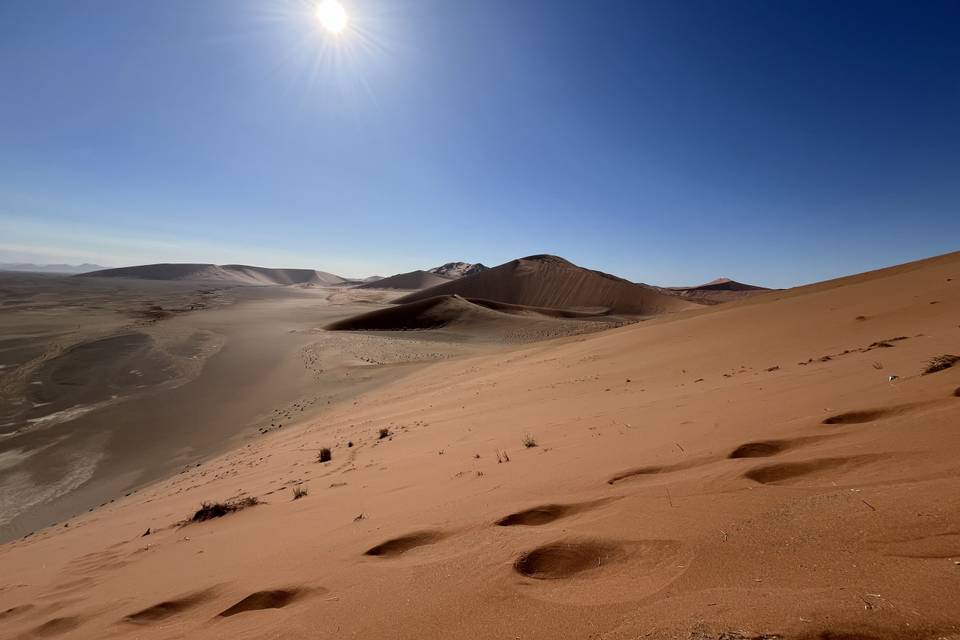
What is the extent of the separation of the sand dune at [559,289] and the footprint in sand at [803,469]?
172 ft

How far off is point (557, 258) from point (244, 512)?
71.3 m

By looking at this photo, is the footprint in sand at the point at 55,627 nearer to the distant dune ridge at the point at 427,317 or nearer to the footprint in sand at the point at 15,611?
the footprint in sand at the point at 15,611

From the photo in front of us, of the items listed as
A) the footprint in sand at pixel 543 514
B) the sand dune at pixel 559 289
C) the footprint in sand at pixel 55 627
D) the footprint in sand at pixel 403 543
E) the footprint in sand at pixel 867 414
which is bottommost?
the footprint in sand at pixel 55 627

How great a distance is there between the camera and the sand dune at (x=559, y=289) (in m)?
54.6

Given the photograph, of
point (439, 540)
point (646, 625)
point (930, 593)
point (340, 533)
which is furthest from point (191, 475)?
point (930, 593)

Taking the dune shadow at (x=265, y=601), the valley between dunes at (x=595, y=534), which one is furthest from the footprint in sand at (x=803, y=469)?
the dune shadow at (x=265, y=601)

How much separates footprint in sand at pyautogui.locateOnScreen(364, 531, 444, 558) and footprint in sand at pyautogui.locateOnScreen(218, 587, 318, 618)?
0.42m

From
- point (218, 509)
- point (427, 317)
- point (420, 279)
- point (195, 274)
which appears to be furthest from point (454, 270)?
point (218, 509)

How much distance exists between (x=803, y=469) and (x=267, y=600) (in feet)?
9.86

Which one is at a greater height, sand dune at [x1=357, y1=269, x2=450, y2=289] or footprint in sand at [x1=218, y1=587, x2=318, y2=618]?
sand dune at [x1=357, y1=269, x2=450, y2=289]

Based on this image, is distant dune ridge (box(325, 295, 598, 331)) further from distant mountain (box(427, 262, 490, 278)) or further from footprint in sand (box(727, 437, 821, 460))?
distant mountain (box(427, 262, 490, 278))

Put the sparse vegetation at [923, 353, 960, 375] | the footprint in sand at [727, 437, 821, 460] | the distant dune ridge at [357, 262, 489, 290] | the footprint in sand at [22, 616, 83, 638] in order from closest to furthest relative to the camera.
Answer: the footprint in sand at [22, 616, 83, 638] < the footprint in sand at [727, 437, 821, 460] < the sparse vegetation at [923, 353, 960, 375] < the distant dune ridge at [357, 262, 489, 290]

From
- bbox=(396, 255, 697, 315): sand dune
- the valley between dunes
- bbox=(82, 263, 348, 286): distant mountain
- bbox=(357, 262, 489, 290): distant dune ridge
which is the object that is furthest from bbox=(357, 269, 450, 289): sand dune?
the valley between dunes

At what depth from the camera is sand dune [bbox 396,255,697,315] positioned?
54625 millimetres
